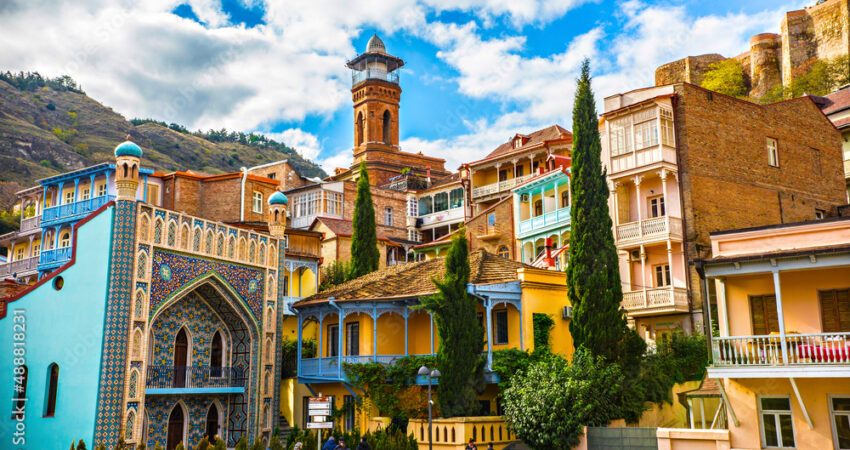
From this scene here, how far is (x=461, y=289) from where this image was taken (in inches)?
961

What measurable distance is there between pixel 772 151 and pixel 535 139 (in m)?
17.6

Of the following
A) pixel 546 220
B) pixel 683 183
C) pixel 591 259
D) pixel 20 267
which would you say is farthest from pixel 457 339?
pixel 20 267

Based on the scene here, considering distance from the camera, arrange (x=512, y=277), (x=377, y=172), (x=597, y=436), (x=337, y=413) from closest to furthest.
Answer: (x=597, y=436) < (x=512, y=277) < (x=337, y=413) < (x=377, y=172)

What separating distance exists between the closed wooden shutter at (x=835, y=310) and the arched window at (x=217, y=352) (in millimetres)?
19633

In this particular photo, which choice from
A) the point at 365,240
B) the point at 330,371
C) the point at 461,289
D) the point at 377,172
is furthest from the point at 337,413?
the point at 377,172

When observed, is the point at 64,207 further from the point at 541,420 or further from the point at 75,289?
the point at 541,420

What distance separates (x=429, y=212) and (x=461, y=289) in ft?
98.7

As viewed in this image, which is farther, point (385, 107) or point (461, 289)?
point (385, 107)

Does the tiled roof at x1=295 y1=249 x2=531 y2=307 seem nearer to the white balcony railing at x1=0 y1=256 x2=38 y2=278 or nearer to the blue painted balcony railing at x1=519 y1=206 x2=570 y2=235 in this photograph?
the blue painted balcony railing at x1=519 y1=206 x2=570 y2=235

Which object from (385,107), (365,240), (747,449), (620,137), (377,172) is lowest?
(747,449)

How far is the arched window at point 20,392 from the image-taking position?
80.6 ft

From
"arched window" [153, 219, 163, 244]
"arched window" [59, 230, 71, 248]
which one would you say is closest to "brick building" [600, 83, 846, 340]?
"arched window" [153, 219, 163, 244]

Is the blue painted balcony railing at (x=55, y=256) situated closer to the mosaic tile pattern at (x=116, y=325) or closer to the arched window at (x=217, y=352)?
the arched window at (x=217, y=352)

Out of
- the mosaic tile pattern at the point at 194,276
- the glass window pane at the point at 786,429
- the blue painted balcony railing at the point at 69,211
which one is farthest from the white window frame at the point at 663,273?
the blue painted balcony railing at the point at 69,211
